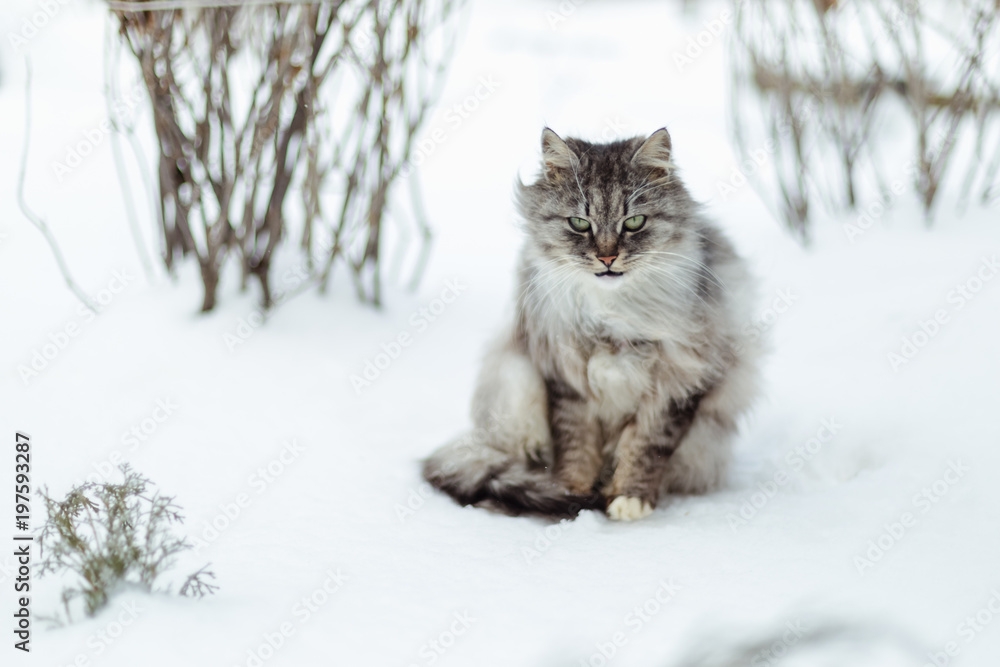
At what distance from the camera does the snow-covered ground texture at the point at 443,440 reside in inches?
65.6

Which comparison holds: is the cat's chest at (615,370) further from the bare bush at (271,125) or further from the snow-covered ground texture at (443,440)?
the bare bush at (271,125)

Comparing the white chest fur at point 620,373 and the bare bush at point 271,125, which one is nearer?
the white chest fur at point 620,373

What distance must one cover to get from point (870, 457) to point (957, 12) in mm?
3007

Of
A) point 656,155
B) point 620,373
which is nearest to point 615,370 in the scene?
point 620,373

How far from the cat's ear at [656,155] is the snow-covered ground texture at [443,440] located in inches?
26.8

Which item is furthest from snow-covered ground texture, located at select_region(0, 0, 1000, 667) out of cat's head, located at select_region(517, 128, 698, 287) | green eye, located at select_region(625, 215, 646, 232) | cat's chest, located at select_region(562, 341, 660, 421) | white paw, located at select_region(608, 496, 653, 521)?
green eye, located at select_region(625, 215, 646, 232)

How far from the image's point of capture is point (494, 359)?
8.36 feet

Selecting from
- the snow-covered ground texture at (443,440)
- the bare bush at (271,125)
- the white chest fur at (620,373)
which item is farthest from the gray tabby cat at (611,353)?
the bare bush at (271,125)

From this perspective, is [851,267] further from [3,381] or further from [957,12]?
[3,381]

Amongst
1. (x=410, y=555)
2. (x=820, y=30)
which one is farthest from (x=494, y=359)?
(x=820, y=30)

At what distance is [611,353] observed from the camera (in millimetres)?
2303

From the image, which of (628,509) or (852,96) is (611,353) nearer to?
(628,509)

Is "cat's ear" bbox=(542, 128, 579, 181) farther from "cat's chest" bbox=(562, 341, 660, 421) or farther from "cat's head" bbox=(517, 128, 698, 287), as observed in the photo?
"cat's chest" bbox=(562, 341, 660, 421)

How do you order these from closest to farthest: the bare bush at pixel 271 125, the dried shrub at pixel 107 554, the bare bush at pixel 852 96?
the dried shrub at pixel 107 554 < the bare bush at pixel 271 125 < the bare bush at pixel 852 96
